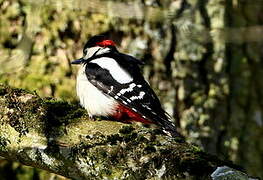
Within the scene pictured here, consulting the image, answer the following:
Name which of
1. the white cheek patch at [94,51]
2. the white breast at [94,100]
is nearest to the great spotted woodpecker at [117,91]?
the white breast at [94,100]

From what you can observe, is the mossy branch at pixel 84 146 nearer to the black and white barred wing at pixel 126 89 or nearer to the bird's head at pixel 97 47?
the black and white barred wing at pixel 126 89

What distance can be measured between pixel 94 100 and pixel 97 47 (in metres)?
0.58

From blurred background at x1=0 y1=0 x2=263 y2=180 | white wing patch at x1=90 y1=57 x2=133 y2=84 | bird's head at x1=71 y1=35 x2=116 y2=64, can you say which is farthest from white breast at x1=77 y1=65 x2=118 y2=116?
blurred background at x1=0 y1=0 x2=263 y2=180

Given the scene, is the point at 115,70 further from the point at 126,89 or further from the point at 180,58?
the point at 180,58

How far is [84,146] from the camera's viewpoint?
249 cm

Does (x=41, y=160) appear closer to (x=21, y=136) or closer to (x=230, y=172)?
(x=21, y=136)

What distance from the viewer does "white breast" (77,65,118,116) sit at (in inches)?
146

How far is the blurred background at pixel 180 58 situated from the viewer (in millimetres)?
4812

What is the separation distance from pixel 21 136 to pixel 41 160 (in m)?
0.16

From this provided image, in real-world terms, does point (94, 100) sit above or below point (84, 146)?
below

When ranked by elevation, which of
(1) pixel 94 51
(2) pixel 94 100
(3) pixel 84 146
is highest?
(1) pixel 94 51

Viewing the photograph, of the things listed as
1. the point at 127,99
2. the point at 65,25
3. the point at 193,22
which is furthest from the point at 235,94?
the point at 127,99

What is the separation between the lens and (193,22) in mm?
5098

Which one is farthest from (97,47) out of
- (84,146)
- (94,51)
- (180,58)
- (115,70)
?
(84,146)
